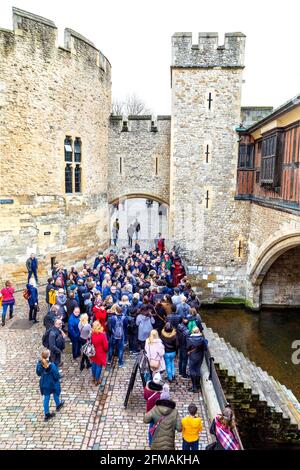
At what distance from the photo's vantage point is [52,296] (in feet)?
31.2

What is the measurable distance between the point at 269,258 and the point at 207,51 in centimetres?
879

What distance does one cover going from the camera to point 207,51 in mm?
15164

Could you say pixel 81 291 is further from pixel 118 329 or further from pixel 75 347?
pixel 118 329

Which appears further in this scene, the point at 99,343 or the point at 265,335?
the point at 265,335

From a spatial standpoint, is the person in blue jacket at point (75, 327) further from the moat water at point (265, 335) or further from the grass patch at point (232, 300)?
the grass patch at point (232, 300)

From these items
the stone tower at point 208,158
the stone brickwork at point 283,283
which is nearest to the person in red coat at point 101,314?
the stone tower at point 208,158

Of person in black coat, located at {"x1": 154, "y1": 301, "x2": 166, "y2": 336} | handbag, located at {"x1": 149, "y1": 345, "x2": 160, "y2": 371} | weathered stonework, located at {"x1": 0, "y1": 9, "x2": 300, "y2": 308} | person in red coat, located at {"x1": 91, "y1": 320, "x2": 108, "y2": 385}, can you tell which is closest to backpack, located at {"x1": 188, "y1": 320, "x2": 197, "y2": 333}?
person in black coat, located at {"x1": 154, "y1": 301, "x2": 166, "y2": 336}

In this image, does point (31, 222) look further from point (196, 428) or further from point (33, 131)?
point (196, 428)

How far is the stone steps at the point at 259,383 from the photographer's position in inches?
352

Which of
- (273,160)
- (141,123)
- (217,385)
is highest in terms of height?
(141,123)

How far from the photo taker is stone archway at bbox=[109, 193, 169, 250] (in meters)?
19.3

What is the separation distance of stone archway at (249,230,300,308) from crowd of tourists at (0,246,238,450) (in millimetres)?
3866

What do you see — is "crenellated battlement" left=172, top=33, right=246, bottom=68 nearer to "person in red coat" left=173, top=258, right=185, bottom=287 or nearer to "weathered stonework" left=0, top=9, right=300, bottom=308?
"weathered stonework" left=0, top=9, right=300, bottom=308

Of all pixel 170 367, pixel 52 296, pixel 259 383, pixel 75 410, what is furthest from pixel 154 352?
pixel 259 383
